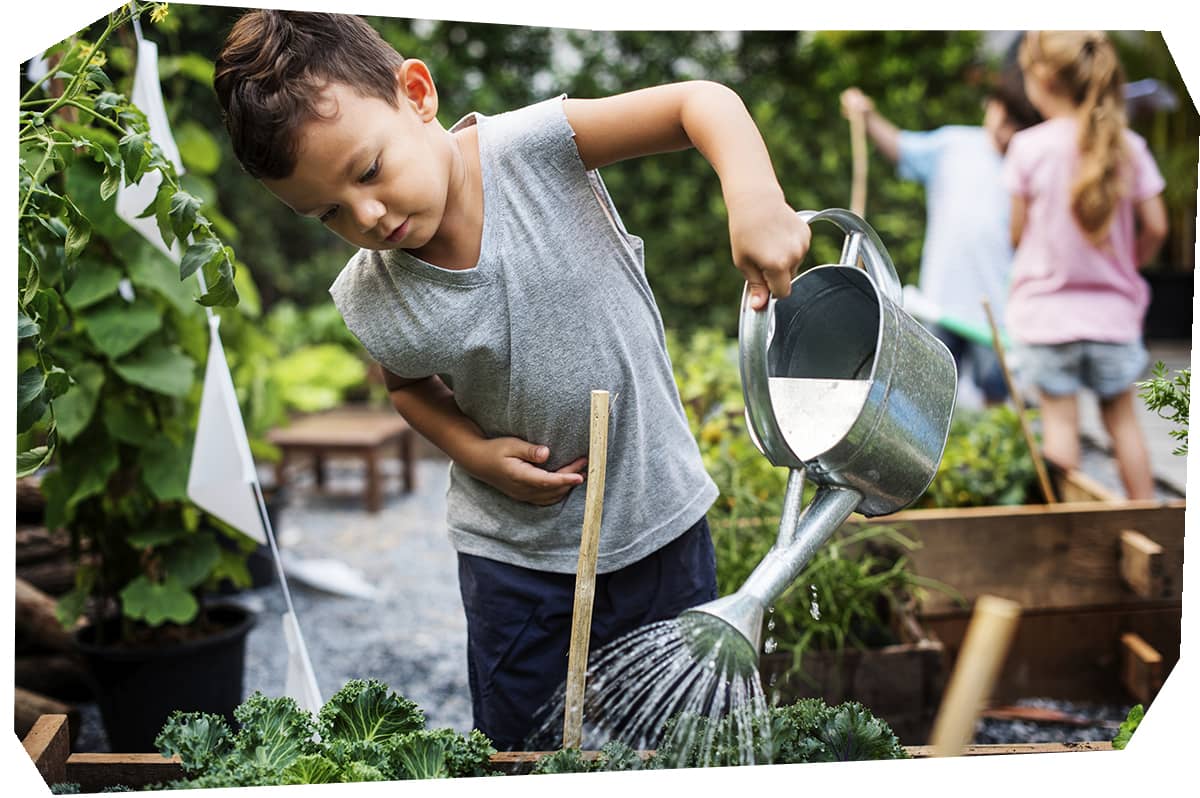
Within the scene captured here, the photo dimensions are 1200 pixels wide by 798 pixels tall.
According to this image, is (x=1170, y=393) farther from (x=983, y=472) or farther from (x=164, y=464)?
(x=164, y=464)

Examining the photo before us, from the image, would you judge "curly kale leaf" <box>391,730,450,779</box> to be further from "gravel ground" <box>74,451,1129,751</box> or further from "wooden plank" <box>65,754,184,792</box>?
"gravel ground" <box>74,451,1129,751</box>

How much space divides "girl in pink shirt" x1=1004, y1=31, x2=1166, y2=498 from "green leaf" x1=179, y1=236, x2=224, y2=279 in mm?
2376

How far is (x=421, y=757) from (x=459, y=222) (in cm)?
61

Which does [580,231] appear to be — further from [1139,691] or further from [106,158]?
[1139,691]

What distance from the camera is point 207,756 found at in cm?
112

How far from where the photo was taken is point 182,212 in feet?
3.96

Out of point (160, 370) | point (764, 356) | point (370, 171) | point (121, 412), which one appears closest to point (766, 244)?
point (764, 356)

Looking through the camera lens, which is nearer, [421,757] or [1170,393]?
[421,757]

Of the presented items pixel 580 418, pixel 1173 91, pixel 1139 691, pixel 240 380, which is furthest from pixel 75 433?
pixel 1173 91

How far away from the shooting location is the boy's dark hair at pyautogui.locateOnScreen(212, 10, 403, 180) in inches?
43.4

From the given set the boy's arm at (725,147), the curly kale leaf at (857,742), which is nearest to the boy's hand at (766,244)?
the boy's arm at (725,147)

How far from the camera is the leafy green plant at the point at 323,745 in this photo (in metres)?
1.09

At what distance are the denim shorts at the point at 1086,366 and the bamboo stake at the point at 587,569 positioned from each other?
2240mm

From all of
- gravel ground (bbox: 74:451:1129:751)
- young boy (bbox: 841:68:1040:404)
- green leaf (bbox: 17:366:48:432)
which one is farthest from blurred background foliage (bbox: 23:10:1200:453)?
green leaf (bbox: 17:366:48:432)
